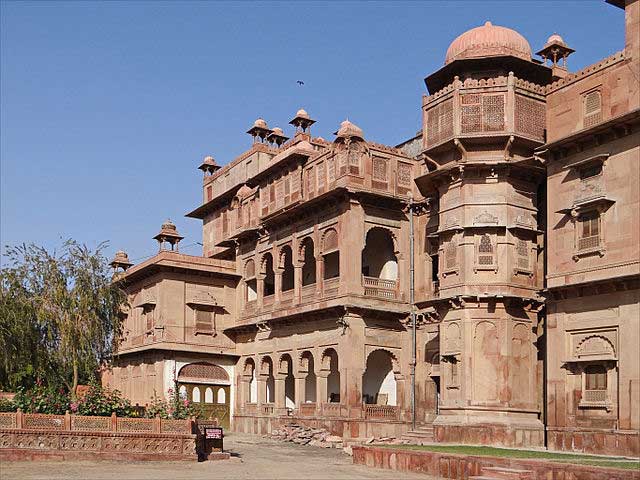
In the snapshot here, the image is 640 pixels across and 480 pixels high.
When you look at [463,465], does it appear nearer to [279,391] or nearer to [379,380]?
[379,380]

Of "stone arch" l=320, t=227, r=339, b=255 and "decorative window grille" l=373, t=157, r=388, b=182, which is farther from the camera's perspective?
"stone arch" l=320, t=227, r=339, b=255

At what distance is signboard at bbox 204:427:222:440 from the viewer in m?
25.0

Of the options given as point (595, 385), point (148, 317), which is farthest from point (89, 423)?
point (148, 317)

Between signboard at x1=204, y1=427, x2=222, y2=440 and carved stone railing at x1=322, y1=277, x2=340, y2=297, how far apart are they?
412 inches

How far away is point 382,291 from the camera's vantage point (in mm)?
34656

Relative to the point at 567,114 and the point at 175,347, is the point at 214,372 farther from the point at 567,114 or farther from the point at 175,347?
the point at 567,114

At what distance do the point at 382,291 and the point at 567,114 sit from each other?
10.9 metres

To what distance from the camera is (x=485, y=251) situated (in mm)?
28500

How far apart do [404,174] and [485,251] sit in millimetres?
8010

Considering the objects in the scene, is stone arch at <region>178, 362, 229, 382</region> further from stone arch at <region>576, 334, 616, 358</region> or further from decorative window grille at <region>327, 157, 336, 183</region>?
stone arch at <region>576, 334, 616, 358</region>

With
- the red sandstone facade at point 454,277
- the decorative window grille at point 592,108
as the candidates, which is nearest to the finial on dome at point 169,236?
the red sandstone facade at point 454,277

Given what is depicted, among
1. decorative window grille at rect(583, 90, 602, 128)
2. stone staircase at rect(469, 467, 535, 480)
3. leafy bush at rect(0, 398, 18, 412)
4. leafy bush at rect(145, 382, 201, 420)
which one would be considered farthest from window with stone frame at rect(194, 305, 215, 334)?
stone staircase at rect(469, 467, 535, 480)

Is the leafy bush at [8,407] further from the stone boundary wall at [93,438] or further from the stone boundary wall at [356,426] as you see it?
the stone boundary wall at [356,426]

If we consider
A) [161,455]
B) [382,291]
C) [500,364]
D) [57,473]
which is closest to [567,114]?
[500,364]
